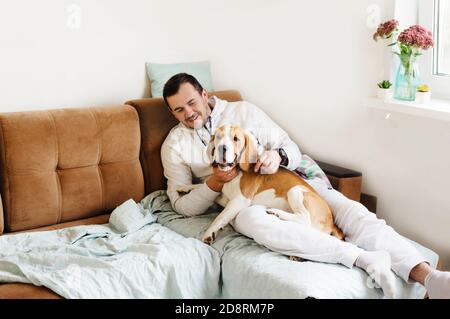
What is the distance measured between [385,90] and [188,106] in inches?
32.6

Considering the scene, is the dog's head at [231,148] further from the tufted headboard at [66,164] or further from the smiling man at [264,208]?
the tufted headboard at [66,164]

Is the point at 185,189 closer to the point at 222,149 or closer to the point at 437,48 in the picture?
the point at 222,149

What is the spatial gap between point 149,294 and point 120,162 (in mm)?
772

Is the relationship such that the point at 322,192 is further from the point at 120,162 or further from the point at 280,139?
the point at 120,162

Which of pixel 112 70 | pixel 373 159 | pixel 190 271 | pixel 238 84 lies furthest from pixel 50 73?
pixel 373 159

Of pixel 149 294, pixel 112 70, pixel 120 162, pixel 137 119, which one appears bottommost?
pixel 149 294

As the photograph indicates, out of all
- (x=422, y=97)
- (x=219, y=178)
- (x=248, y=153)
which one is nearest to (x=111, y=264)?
(x=219, y=178)

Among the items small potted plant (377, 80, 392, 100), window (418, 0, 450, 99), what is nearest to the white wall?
small potted plant (377, 80, 392, 100)

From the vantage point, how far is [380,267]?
5.65 ft

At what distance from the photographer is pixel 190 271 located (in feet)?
6.15

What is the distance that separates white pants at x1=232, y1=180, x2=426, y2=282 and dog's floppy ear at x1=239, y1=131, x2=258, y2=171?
175mm

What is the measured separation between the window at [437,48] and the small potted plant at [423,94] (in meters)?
0.11
